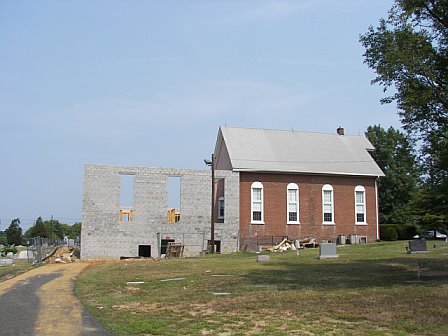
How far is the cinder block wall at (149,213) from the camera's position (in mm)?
41906

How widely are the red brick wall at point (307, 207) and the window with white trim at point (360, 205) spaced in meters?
0.37

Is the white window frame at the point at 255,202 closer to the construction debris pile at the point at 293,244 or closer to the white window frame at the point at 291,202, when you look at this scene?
the white window frame at the point at 291,202

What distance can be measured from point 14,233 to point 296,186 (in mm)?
73940

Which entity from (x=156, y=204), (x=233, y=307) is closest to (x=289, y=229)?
(x=156, y=204)

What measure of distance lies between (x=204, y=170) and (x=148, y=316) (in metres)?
33.0

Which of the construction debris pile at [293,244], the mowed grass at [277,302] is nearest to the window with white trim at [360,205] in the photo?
the construction debris pile at [293,244]

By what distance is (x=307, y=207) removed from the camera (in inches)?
1902

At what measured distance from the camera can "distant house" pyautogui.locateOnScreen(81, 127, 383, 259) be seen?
139 ft

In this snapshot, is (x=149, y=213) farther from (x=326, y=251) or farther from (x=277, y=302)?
(x=277, y=302)

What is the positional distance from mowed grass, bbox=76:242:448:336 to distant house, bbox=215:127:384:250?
24.0 meters

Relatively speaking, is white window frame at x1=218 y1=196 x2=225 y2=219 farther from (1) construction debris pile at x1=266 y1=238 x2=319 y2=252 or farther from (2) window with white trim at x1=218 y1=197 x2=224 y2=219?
(1) construction debris pile at x1=266 y1=238 x2=319 y2=252

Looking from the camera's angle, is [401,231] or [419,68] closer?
[419,68]

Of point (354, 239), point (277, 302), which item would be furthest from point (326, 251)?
point (354, 239)

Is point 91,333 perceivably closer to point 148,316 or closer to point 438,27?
point 148,316
